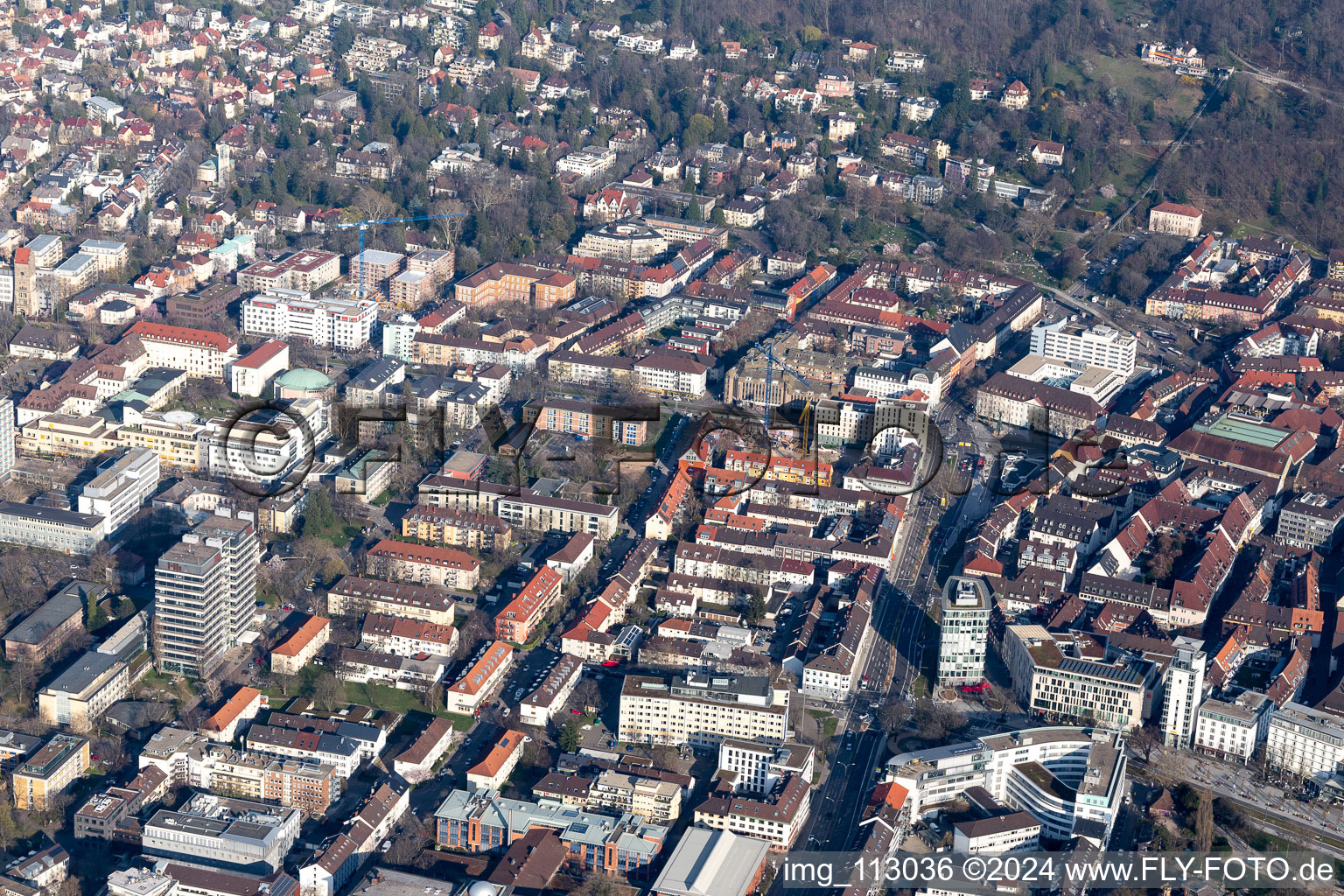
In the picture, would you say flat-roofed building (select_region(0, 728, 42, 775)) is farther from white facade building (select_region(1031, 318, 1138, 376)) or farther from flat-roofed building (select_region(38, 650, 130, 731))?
white facade building (select_region(1031, 318, 1138, 376))

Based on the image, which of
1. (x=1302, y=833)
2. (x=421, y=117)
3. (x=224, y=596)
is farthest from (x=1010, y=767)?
(x=421, y=117)

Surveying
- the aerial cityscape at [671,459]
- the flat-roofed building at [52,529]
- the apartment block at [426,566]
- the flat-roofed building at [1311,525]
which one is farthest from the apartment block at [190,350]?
the flat-roofed building at [1311,525]

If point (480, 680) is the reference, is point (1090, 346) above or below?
above

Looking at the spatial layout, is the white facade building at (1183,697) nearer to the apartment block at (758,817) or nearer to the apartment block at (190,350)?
the apartment block at (758,817)

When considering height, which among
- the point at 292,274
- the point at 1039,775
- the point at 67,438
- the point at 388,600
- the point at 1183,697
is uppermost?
the point at 1183,697

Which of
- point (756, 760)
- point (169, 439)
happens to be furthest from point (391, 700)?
point (169, 439)

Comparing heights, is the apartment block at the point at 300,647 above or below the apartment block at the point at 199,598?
below

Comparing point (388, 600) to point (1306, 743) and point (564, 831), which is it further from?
point (1306, 743)

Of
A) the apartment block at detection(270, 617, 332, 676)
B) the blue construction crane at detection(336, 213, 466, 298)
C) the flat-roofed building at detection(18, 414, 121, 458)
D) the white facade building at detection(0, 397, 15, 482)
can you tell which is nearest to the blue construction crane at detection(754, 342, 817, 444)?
the blue construction crane at detection(336, 213, 466, 298)
